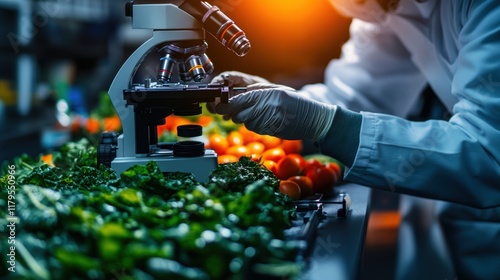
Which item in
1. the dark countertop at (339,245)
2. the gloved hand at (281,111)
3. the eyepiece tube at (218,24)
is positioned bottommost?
the dark countertop at (339,245)

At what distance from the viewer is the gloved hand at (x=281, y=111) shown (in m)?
2.38

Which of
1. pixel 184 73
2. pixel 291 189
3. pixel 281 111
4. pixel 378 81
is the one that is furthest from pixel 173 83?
pixel 378 81

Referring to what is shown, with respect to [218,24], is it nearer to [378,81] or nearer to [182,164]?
[182,164]

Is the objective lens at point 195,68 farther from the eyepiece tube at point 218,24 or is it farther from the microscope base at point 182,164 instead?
the microscope base at point 182,164

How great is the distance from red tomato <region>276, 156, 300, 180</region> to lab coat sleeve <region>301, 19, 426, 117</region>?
99cm

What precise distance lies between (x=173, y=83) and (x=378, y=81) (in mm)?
1655

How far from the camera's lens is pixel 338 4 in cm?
302

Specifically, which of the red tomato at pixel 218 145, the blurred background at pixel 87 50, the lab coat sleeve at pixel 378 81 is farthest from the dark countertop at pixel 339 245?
the blurred background at pixel 87 50

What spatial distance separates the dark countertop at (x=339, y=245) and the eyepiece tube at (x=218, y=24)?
67 cm

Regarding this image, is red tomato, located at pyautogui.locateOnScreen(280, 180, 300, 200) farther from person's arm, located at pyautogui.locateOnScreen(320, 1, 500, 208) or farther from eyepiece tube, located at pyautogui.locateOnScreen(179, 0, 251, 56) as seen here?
eyepiece tube, located at pyautogui.locateOnScreen(179, 0, 251, 56)

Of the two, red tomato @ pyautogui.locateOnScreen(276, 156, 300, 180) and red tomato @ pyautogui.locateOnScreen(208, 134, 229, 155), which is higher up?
red tomato @ pyautogui.locateOnScreen(208, 134, 229, 155)

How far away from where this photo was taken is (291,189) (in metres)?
2.47

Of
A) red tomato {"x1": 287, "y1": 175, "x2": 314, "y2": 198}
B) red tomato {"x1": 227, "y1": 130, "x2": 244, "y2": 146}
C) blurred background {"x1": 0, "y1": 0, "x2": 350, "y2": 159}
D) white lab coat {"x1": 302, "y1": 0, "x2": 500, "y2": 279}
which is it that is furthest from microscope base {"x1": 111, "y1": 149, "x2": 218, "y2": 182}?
blurred background {"x1": 0, "y1": 0, "x2": 350, "y2": 159}

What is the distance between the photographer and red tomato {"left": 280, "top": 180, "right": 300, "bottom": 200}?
2.47 meters
